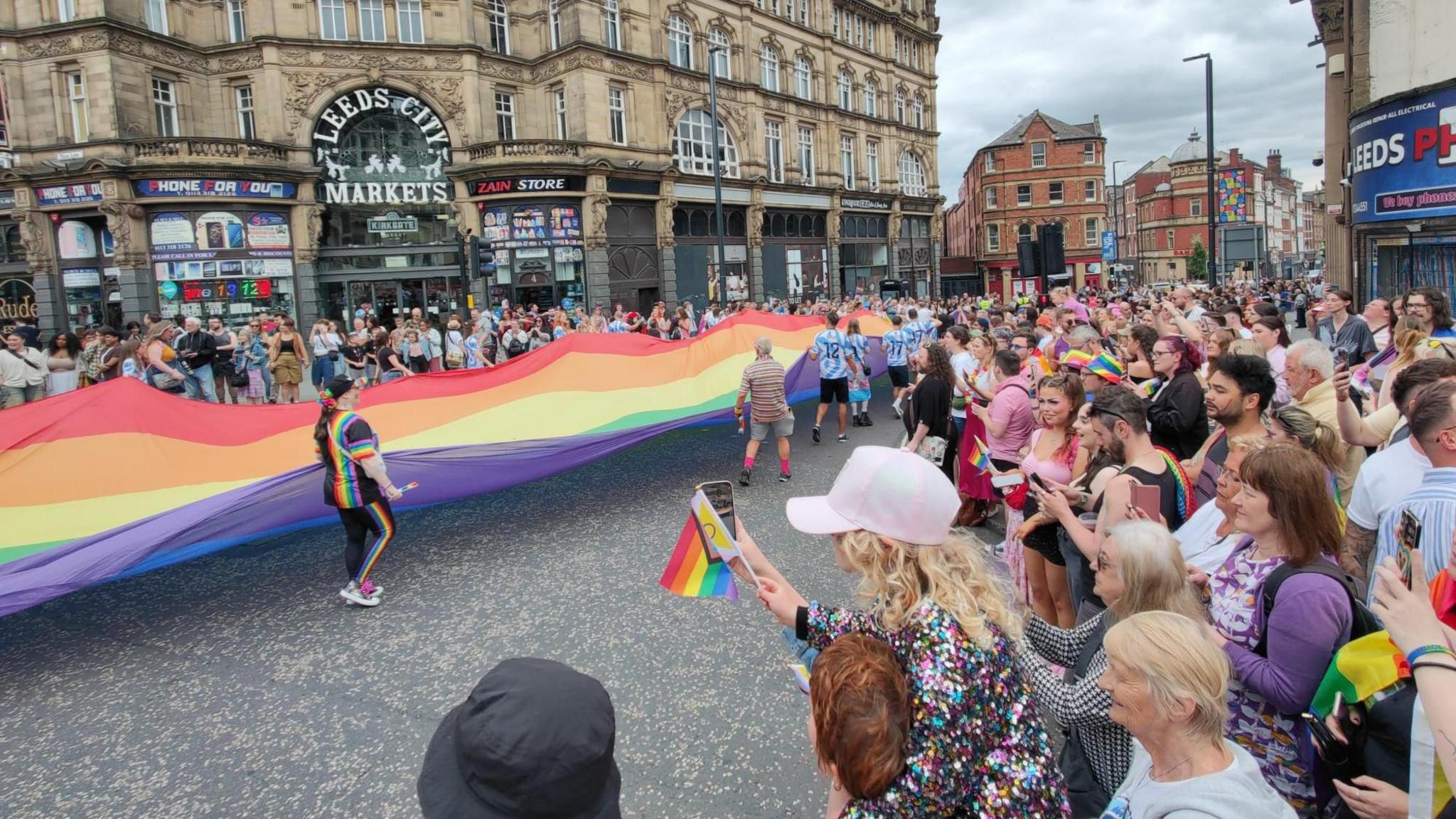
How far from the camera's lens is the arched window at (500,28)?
29875 mm

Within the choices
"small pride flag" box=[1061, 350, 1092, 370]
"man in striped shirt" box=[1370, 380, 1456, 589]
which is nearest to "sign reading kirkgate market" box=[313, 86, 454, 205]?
"small pride flag" box=[1061, 350, 1092, 370]

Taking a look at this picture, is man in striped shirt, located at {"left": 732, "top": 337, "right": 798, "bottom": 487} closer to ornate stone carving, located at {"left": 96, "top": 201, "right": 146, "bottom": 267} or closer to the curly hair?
the curly hair

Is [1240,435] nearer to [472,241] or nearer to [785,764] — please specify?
[785,764]

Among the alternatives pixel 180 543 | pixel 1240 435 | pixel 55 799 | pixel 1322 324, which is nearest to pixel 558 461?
pixel 180 543

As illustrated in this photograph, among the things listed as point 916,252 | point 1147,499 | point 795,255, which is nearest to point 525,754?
point 1147,499

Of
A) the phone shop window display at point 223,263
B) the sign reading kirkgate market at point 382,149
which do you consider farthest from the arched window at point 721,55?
the phone shop window display at point 223,263

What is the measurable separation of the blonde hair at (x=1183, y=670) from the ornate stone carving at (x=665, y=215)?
31.2m

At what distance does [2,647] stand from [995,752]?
6.92m

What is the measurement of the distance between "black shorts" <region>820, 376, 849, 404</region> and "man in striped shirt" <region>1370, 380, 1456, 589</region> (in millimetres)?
8289

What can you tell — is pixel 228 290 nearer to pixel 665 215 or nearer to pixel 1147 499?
pixel 665 215

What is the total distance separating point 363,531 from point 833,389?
6.98 metres

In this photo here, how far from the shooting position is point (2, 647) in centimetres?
561

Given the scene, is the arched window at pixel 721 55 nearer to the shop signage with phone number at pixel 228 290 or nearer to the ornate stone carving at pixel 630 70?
the ornate stone carving at pixel 630 70

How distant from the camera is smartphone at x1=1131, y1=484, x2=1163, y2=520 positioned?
A: 364 cm
